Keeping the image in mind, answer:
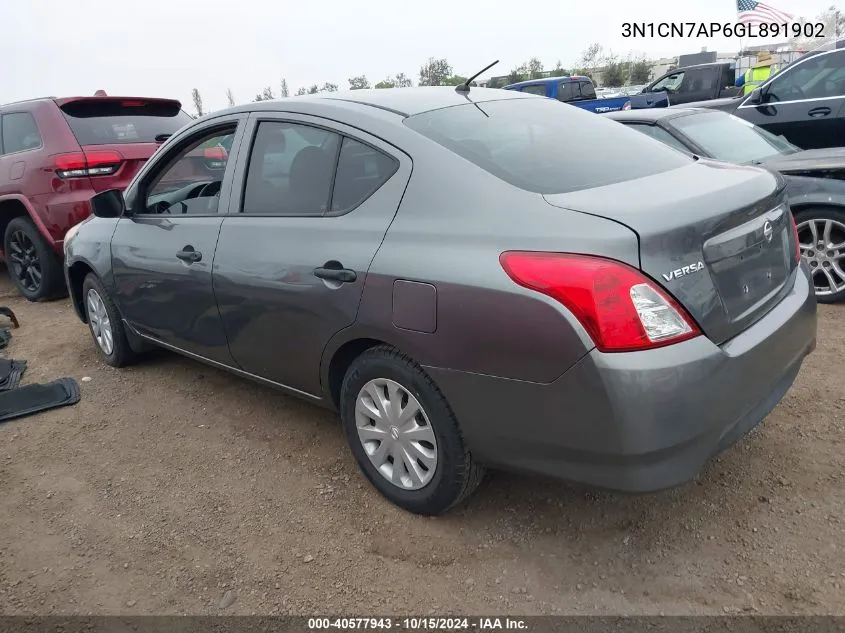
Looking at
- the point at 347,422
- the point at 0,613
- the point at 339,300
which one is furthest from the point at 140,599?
the point at 339,300

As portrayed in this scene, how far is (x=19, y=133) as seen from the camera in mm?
6109

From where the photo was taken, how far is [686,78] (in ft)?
58.3

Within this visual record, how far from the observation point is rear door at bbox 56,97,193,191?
18.7 ft

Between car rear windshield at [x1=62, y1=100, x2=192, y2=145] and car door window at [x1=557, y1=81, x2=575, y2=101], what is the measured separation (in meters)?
13.9

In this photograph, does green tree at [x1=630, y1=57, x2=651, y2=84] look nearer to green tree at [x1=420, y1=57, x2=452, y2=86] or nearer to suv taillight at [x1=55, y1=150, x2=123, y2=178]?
green tree at [x1=420, y1=57, x2=452, y2=86]

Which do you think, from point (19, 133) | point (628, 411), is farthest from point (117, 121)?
point (628, 411)

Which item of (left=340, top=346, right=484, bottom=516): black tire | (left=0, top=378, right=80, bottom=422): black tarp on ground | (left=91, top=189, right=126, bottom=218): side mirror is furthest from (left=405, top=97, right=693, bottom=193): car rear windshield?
(left=0, top=378, right=80, bottom=422): black tarp on ground

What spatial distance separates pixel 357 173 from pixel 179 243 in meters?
1.25

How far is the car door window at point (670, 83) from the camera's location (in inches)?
704

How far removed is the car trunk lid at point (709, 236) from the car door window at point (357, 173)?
0.70 meters

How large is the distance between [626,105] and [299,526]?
16.2 metres

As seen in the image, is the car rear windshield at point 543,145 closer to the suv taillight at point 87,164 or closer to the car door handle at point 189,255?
the car door handle at point 189,255

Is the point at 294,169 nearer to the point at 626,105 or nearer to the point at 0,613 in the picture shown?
the point at 0,613

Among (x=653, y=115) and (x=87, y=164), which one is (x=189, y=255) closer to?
(x=87, y=164)
